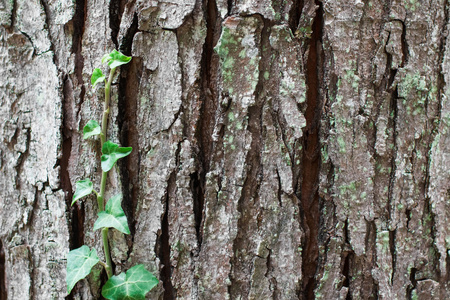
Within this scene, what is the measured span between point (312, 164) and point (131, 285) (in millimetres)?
507

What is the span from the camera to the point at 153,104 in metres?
0.85

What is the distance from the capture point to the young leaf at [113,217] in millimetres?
804

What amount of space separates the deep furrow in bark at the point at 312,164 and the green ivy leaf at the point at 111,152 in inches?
16.5

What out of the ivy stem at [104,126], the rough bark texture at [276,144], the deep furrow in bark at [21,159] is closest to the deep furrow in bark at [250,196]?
the rough bark texture at [276,144]

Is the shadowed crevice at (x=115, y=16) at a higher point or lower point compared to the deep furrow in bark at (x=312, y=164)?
higher

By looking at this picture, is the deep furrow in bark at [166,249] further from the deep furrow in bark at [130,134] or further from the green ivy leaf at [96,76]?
the green ivy leaf at [96,76]

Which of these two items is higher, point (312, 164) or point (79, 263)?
point (312, 164)

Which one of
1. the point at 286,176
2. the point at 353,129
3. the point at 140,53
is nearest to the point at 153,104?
the point at 140,53

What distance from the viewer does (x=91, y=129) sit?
→ 84cm

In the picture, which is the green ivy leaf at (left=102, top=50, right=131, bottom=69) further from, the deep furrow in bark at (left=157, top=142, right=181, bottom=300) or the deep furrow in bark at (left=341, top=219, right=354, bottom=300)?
the deep furrow in bark at (left=341, top=219, right=354, bottom=300)

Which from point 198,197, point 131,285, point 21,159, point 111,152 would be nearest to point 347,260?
point 198,197

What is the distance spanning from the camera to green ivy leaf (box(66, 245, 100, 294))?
803 millimetres

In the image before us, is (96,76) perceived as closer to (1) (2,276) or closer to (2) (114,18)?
(2) (114,18)

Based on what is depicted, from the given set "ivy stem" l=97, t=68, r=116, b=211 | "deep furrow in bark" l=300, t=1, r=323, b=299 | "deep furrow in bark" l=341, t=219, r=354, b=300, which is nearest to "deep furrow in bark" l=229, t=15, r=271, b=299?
"deep furrow in bark" l=300, t=1, r=323, b=299
